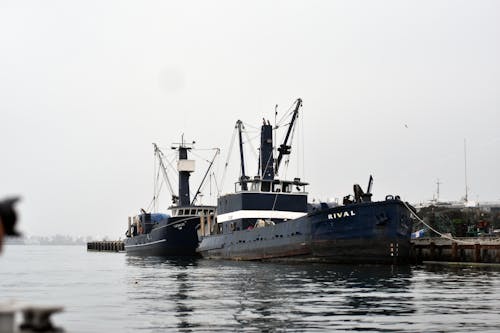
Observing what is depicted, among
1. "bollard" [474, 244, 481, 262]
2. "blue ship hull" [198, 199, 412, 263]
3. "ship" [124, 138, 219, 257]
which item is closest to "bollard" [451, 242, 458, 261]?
"bollard" [474, 244, 481, 262]

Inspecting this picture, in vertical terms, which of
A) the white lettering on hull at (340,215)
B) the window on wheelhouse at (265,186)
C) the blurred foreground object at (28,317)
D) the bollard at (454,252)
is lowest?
the bollard at (454,252)

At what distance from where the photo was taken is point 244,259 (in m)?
69.0

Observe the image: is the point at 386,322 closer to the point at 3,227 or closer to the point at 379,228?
the point at 3,227

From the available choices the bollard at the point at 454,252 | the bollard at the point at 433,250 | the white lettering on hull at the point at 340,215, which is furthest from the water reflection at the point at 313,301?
the bollard at the point at 433,250

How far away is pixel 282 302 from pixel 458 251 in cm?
3346

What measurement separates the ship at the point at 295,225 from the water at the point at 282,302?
20.5 ft

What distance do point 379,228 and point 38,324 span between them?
145ft

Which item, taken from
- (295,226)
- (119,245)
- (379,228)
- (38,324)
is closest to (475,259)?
(379,228)

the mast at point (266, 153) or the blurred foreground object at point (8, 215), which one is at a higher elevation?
the mast at point (266, 153)

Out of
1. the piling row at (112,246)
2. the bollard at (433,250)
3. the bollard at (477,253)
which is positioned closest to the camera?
the bollard at (477,253)

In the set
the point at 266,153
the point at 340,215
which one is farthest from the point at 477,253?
the point at 266,153

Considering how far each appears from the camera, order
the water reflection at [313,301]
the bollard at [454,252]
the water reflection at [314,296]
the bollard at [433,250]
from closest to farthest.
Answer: the water reflection at [313,301] < the water reflection at [314,296] < the bollard at [454,252] < the bollard at [433,250]

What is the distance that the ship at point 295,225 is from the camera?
51.2 metres

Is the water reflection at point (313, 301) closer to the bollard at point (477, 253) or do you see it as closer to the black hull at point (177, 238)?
the bollard at point (477, 253)
